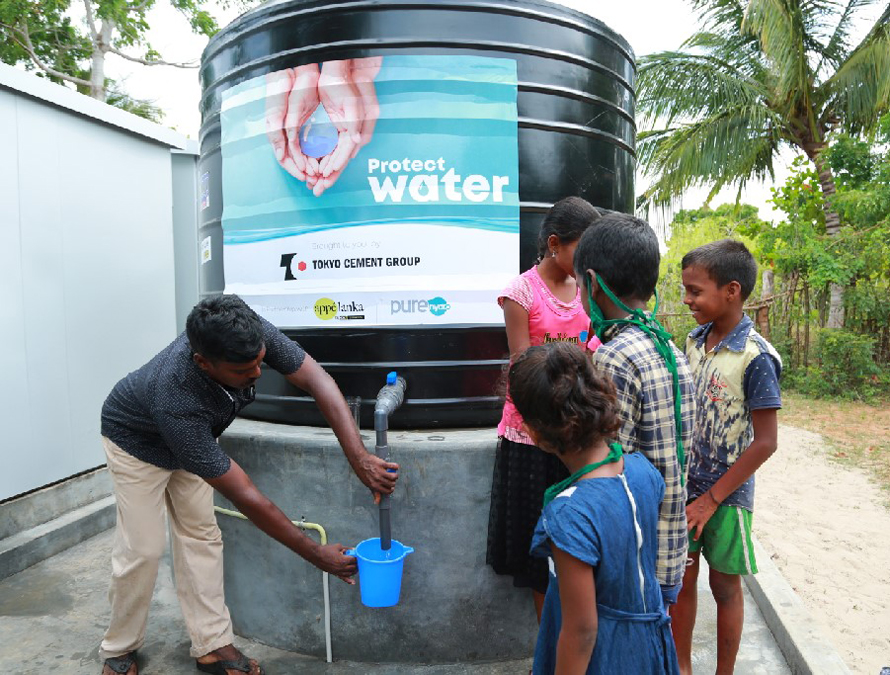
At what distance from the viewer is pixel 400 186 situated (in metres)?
2.69

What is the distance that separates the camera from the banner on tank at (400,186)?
2.69 meters

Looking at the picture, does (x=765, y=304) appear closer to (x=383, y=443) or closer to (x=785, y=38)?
(x=785, y=38)

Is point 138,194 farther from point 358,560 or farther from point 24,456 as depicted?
point 358,560

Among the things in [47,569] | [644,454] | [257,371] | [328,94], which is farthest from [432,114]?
[47,569]

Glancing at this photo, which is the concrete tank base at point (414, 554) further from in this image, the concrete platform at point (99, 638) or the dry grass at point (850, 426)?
the dry grass at point (850, 426)

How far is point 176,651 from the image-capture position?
2.90m

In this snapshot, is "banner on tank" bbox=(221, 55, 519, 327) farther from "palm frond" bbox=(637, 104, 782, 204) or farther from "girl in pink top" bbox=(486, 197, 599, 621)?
"palm frond" bbox=(637, 104, 782, 204)

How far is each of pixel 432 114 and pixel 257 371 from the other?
125cm

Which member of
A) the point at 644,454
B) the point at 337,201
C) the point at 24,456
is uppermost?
the point at 337,201

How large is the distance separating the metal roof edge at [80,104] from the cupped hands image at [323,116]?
1.95m

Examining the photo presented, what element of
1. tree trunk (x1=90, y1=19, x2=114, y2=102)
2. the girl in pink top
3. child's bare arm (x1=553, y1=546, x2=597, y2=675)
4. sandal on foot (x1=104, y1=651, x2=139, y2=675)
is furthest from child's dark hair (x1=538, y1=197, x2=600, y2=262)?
tree trunk (x1=90, y1=19, x2=114, y2=102)

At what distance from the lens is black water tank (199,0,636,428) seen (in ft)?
8.86

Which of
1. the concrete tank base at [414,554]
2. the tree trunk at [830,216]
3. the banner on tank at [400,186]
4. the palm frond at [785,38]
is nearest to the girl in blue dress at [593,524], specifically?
the concrete tank base at [414,554]

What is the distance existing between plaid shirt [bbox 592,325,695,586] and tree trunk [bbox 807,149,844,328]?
10327 millimetres
